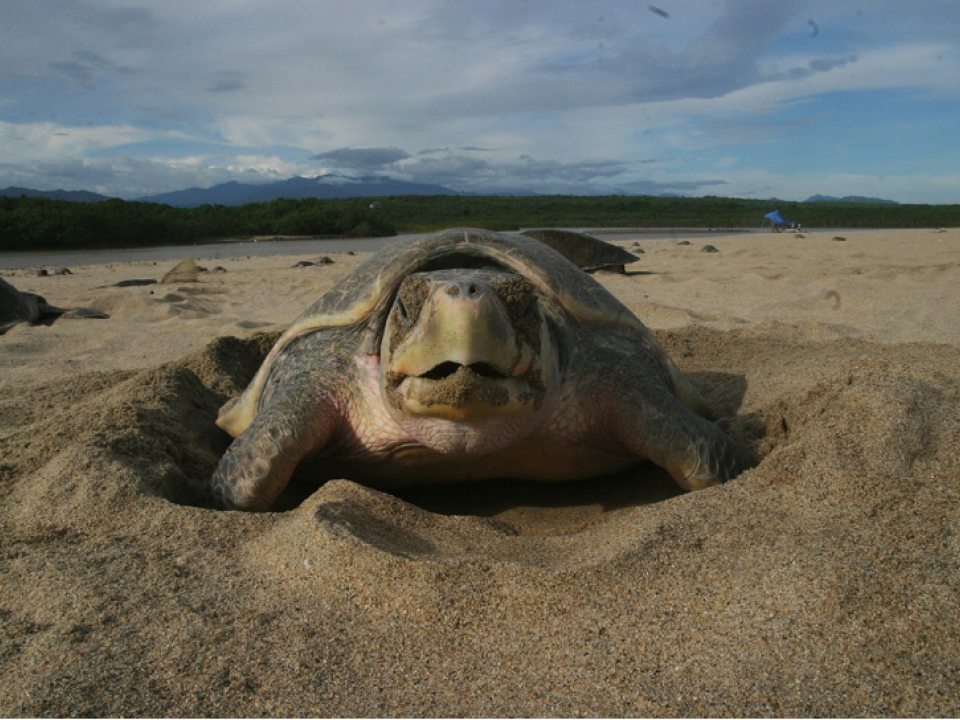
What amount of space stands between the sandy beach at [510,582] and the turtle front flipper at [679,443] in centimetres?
20

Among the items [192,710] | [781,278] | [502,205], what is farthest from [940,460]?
[502,205]

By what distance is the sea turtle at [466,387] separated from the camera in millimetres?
2076

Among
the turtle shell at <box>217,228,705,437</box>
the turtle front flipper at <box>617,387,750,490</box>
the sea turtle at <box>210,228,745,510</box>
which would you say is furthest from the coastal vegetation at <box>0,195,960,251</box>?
the turtle front flipper at <box>617,387,750,490</box>

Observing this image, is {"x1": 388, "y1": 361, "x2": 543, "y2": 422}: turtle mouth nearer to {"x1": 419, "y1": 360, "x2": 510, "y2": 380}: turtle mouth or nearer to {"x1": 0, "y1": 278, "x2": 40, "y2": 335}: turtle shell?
{"x1": 419, "y1": 360, "x2": 510, "y2": 380}: turtle mouth

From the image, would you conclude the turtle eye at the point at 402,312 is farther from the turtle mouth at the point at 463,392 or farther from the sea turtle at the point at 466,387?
the turtle mouth at the point at 463,392

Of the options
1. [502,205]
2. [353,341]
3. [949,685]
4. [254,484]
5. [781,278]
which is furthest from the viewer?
[502,205]

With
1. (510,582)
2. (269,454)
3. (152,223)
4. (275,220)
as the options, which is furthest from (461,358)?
(275,220)

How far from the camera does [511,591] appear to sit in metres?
1.63

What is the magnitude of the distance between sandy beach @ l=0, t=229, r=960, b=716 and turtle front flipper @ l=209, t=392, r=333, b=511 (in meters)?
0.21

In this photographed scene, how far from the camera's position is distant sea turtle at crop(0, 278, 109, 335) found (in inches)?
287

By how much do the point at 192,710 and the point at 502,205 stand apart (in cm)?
6343

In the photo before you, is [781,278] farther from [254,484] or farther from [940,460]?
[254,484]

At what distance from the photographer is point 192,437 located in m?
3.23

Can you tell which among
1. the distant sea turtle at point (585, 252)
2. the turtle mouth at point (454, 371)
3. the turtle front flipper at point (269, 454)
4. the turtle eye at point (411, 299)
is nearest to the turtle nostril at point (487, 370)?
the turtle mouth at point (454, 371)
